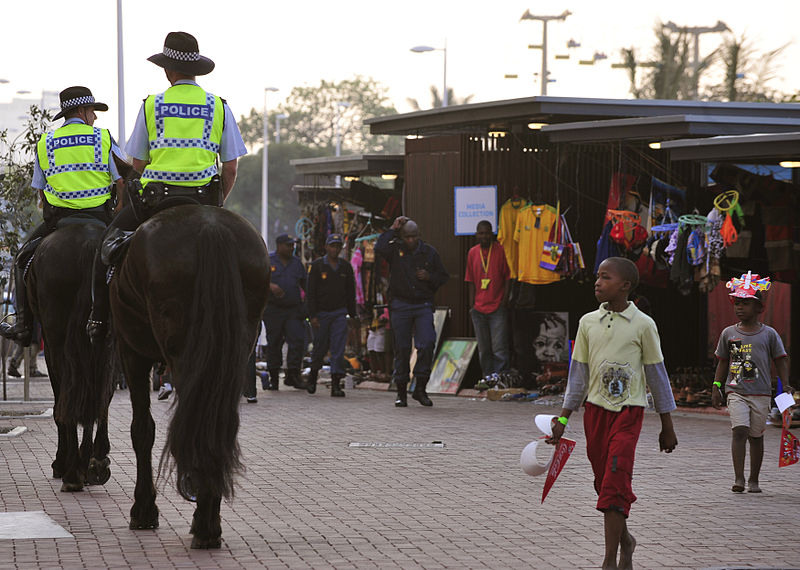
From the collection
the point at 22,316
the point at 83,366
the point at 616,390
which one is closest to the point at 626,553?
the point at 616,390

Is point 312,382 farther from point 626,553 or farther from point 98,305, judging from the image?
point 626,553

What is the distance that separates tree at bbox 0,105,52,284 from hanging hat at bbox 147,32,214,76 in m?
7.47

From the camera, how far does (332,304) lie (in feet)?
64.6

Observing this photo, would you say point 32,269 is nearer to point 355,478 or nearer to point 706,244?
point 355,478

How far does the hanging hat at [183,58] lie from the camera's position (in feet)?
27.8

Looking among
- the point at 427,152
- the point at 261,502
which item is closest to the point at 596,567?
the point at 261,502

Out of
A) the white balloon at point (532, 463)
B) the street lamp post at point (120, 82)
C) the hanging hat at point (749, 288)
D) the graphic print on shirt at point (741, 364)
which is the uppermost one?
the street lamp post at point (120, 82)

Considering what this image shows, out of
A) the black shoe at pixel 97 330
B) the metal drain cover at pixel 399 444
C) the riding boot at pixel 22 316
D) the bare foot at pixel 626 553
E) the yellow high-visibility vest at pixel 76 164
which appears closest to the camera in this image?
the bare foot at pixel 626 553

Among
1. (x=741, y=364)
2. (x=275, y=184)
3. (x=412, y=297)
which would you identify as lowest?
(x=741, y=364)

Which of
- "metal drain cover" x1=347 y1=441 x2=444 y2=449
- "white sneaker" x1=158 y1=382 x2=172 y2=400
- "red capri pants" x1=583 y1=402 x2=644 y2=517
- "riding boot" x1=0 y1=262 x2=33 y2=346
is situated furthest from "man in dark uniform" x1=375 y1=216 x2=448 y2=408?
"red capri pants" x1=583 y1=402 x2=644 y2=517

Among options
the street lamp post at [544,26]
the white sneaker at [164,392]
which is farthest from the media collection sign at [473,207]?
the street lamp post at [544,26]

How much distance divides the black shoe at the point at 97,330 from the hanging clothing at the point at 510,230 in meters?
10.5

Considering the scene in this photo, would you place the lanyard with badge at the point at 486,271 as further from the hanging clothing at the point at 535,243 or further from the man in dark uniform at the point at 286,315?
the man in dark uniform at the point at 286,315

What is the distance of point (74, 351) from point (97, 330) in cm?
73
